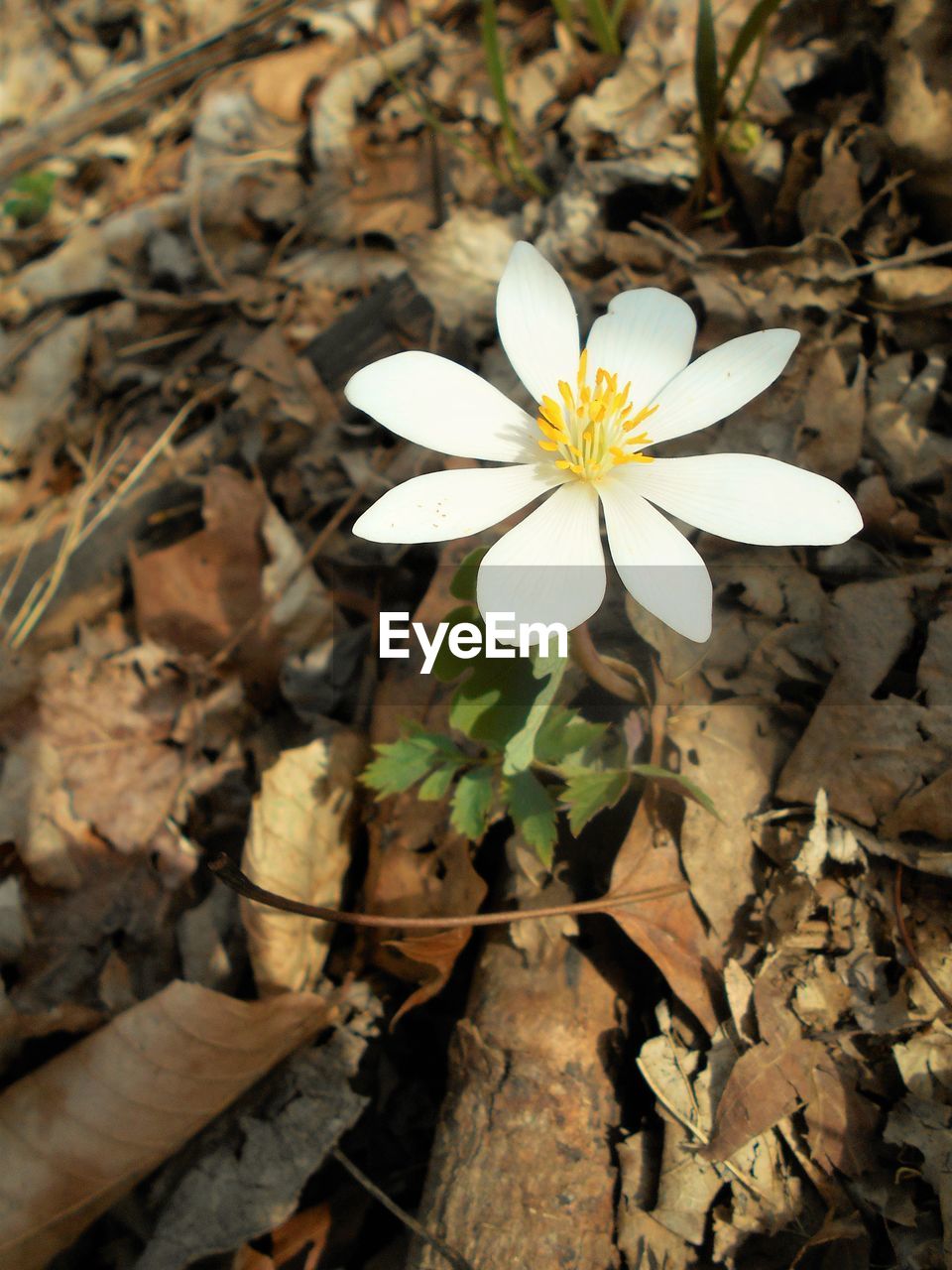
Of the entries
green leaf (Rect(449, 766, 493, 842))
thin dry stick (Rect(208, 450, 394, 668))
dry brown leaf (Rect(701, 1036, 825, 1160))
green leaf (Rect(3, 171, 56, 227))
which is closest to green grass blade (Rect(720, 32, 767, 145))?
thin dry stick (Rect(208, 450, 394, 668))

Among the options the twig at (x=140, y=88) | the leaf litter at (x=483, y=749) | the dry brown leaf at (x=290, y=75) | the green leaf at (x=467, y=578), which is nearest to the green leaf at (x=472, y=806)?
the leaf litter at (x=483, y=749)

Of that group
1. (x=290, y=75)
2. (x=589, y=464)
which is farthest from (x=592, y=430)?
(x=290, y=75)

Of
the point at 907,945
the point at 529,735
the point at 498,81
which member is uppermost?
the point at 498,81

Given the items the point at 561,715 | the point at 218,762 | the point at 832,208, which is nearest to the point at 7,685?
the point at 218,762

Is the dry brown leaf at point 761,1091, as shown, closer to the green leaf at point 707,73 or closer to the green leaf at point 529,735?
the green leaf at point 529,735

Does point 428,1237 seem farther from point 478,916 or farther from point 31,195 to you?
point 31,195

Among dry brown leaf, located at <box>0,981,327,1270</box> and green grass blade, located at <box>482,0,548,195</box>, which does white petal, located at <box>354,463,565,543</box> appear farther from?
green grass blade, located at <box>482,0,548,195</box>

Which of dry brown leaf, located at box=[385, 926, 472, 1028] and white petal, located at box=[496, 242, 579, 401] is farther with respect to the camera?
dry brown leaf, located at box=[385, 926, 472, 1028]

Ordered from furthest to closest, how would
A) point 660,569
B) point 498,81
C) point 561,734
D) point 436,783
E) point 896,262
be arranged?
point 498,81 < point 896,262 < point 436,783 < point 561,734 < point 660,569
